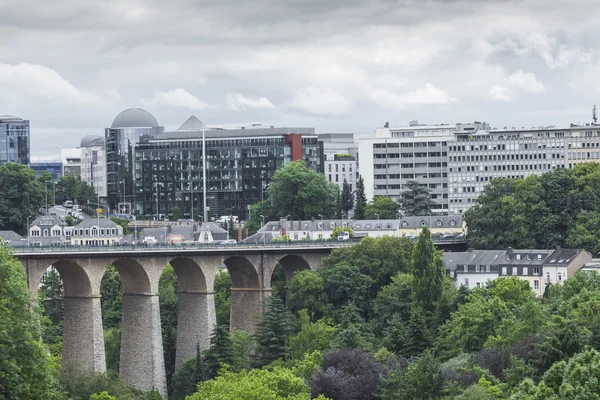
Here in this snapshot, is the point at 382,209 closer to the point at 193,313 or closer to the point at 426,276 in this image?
the point at 193,313

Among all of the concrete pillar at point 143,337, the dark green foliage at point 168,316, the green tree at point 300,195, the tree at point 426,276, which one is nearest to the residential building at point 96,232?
the green tree at point 300,195

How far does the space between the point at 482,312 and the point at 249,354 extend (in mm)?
18429

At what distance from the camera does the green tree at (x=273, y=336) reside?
11800 centimetres

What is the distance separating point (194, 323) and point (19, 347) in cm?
4666

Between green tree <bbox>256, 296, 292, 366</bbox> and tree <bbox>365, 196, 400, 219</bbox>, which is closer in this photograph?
green tree <bbox>256, 296, 292, 366</bbox>

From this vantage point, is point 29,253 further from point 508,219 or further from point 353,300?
point 508,219

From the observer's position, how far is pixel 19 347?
81.1 meters

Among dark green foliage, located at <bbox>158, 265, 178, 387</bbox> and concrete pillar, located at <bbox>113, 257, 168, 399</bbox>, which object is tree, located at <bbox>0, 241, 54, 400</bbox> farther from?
dark green foliage, located at <bbox>158, 265, 178, 387</bbox>

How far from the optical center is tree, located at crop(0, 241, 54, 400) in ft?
261

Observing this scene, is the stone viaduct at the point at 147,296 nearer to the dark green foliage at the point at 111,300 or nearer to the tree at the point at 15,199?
the dark green foliage at the point at 111,300

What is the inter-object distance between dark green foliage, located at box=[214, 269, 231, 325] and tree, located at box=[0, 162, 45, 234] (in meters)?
56.1

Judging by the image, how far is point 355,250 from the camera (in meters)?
138

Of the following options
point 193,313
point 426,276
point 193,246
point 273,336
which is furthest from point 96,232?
point 273,336

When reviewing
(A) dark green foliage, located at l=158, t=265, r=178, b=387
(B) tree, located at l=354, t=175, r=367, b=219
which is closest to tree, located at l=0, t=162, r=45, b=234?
(B) tree, located at l=354, t=175, r=367, b=219
